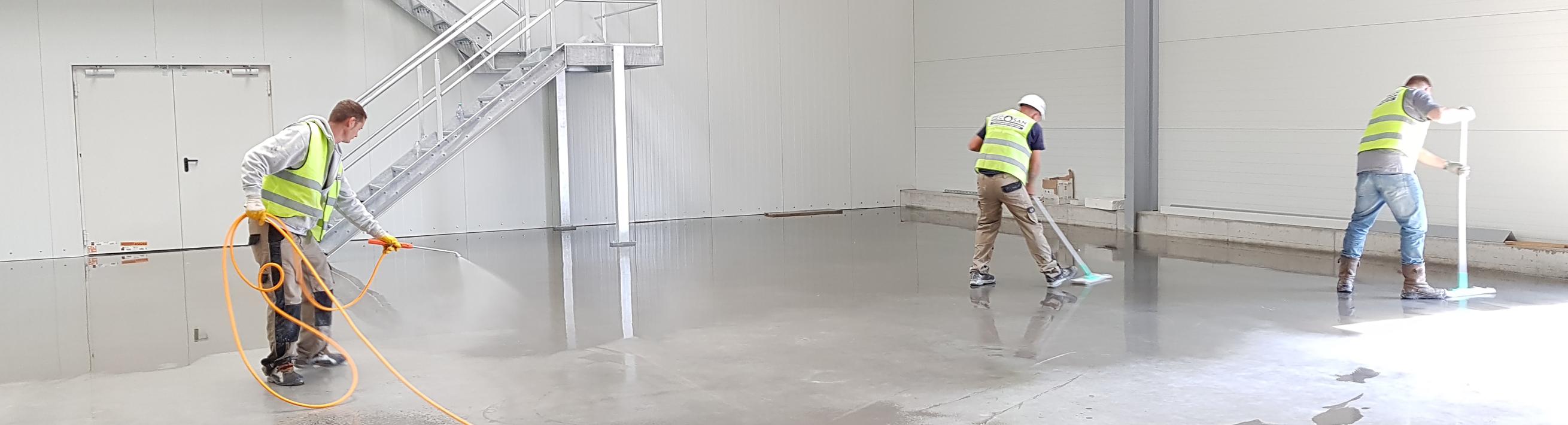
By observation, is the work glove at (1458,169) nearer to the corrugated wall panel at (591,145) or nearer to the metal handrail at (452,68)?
the metal handrail at (452,68)

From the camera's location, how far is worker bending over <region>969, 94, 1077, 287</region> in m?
8.96

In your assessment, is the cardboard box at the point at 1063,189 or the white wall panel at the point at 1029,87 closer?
the white wall panel at the point at 1029,87

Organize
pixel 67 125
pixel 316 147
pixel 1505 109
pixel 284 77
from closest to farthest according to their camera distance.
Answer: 1. pixel 316 147
2. pixel 1505 109
3. pixel 67 125
4. pixel 284 77

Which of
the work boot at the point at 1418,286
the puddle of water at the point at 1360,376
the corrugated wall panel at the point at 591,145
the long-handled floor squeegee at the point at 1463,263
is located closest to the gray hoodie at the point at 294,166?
the puddle of water at the point at 1360,376

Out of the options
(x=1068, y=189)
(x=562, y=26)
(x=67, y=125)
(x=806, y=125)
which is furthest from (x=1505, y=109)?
(x=67, y=125)

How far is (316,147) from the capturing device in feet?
20.4

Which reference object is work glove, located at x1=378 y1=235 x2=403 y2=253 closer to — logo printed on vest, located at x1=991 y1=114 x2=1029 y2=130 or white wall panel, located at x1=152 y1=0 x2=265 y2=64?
logo printed on vest, located at x1=991 y1=114 x2=1029 y2=130

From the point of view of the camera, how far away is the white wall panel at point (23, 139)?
1207 cm

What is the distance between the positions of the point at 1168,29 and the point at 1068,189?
2.51m

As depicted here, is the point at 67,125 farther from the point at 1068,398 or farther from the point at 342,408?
the point at 1068,398

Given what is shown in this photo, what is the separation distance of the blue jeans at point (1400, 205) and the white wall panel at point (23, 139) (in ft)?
40.8

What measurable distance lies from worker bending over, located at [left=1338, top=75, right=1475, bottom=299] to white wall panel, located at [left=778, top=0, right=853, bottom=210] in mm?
9186

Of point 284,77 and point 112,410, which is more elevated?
point 284,77

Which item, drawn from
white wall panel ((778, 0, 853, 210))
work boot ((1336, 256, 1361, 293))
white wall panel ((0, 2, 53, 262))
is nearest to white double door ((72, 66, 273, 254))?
white wall panel ((0, 2, 53, 262))
